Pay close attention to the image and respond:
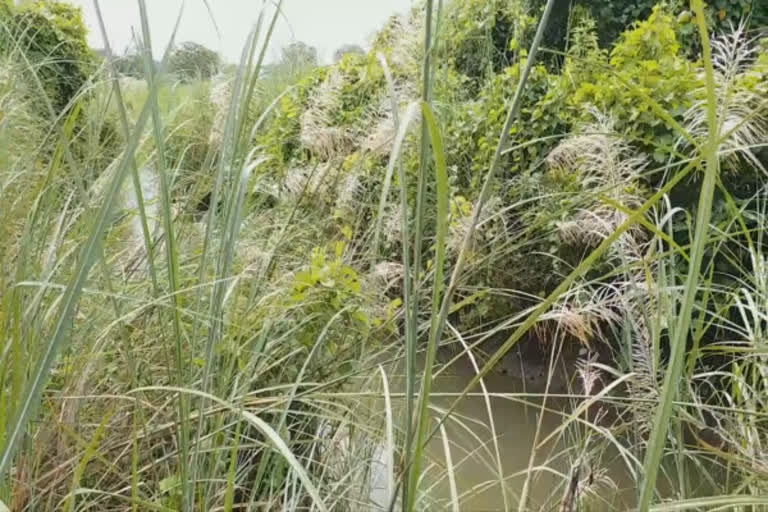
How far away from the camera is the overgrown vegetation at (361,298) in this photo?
0.46m

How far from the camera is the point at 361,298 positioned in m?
1.11

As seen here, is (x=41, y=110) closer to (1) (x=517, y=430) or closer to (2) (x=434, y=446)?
(2) (x=434, y=446)

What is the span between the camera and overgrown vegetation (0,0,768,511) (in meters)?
0.46

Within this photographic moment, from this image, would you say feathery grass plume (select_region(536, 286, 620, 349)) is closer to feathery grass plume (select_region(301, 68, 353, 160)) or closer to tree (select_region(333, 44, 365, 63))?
feathery grass plume (select_region(301, 68, 353, 160))

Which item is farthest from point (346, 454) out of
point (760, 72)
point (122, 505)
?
point (760, 72)

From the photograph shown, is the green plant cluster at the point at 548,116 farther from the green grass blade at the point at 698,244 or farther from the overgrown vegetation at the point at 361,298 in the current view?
the green grass blade at the point at 698,244

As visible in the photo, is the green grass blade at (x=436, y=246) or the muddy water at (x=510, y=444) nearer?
the green grass blade at (x=436, y=246)

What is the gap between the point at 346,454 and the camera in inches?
36.1

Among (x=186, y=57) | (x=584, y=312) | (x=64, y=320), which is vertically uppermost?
(x=186, y=57)

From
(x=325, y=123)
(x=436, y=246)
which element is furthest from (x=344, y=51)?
(x=436, y=246)

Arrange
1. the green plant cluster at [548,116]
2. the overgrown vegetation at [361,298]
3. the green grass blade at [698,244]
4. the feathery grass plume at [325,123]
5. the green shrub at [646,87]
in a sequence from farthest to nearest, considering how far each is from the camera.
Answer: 1. the feathery grass plume at [325,123]
2. the green shrub at [646,87]
3. the green plant cluster at [548,116]
4. the overgrown vegetation at [361,298]
5. the green grass blade at [698,244]

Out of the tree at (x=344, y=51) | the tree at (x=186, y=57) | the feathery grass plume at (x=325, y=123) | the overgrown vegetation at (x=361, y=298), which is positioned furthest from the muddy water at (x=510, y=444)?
the tree at (x=344, y=51)

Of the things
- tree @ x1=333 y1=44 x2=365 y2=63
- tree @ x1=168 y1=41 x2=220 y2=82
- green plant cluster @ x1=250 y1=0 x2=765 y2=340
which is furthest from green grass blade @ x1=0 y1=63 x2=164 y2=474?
tree @ x1=333 y1=44 x2=365 y2=63

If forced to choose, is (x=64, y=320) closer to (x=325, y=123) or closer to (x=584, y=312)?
(x=584, y=312)
